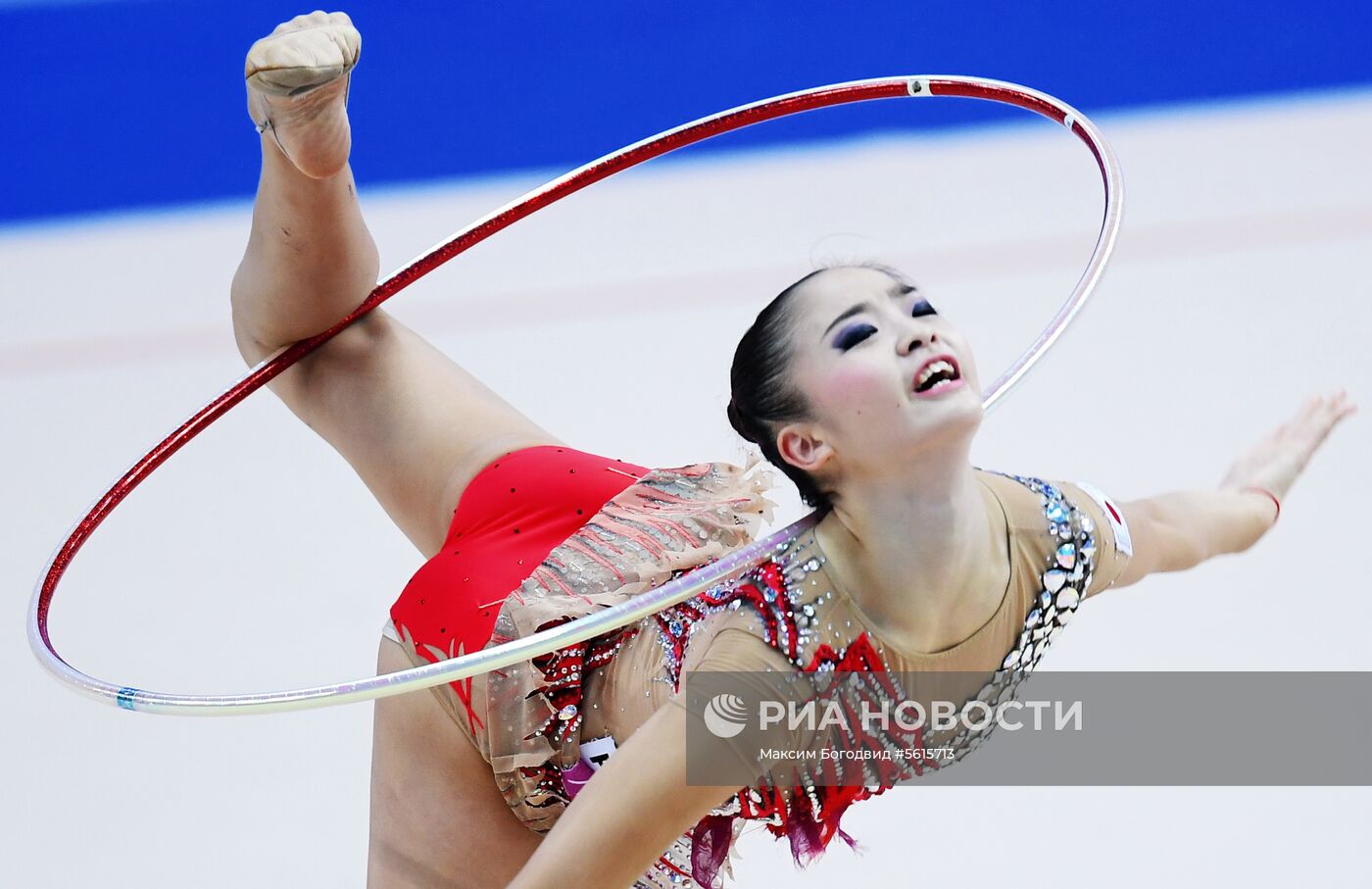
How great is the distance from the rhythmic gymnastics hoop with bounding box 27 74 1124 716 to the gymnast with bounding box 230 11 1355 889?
3 cm

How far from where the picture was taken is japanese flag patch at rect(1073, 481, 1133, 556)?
1.15 metres

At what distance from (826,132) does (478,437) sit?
1933 mm

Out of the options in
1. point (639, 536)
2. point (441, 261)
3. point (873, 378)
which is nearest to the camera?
point (873, 378)

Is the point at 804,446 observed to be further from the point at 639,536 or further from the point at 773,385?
the point at 639,536

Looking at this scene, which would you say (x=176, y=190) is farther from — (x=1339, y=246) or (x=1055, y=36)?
(x=1339, y=246)

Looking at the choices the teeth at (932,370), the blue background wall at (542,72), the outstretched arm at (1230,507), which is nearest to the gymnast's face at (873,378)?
the teeth at (932,370)

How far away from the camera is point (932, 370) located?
101 centimetres

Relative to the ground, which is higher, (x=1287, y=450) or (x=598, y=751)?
(x=1287, y=450)

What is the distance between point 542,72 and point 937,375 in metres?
2.45

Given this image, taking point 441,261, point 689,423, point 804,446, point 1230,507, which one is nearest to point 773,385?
point 804,446

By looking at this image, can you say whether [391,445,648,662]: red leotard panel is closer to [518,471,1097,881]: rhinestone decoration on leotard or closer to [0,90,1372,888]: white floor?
[518,471,1097,881]: rhinestone decoration on leotard

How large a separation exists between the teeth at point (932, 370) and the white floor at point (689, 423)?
44 cm

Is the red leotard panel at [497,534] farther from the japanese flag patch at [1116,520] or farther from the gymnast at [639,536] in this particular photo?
the japanese flag patch at [1116,520]

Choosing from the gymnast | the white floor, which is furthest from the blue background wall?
the gymnast
